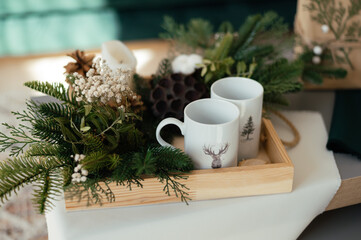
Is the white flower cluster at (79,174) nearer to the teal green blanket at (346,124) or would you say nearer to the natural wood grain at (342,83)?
the teal green blanket at (346,124)

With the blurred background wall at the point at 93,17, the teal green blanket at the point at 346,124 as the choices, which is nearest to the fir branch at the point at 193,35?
the teal green blanket at the point at 346,124

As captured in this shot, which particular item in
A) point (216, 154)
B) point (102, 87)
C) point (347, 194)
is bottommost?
point (347, 194)

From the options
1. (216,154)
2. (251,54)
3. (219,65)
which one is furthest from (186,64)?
(216,154)

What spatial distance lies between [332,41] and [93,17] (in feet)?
4.46

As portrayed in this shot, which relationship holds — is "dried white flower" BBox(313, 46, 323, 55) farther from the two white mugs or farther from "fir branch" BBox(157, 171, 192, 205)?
"fir branch" BBox(157, 171, 192, 205)

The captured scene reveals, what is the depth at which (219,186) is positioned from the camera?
0.65 metres

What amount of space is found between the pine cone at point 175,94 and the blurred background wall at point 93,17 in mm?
1366

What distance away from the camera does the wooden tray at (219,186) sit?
2.07ft

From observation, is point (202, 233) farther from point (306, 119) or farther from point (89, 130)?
point (306, 119)

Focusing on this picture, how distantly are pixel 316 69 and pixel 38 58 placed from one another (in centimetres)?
167

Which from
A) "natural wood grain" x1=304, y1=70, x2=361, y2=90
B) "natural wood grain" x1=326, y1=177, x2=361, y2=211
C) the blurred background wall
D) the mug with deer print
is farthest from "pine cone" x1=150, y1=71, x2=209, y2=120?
the blurred background wall

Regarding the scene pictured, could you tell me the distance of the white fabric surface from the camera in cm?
62

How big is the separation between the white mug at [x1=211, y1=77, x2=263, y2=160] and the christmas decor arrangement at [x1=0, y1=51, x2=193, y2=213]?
129 millimetres

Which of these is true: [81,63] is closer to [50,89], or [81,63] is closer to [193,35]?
[50,89]
